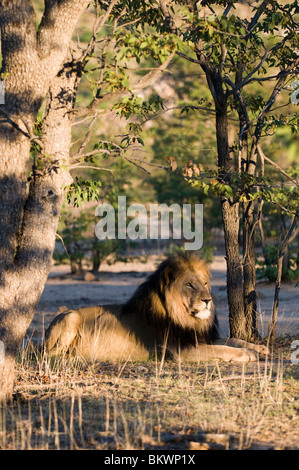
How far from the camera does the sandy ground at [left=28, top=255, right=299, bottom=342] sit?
10.6m

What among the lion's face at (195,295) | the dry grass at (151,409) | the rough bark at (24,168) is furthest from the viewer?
the lion's face at (195,295)

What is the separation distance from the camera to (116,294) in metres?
15.8

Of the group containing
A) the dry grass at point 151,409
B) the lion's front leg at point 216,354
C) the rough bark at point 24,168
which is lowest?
the dry grass at point 151,409

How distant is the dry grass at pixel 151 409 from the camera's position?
162 inches

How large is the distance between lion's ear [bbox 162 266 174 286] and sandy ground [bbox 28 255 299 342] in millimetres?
1848

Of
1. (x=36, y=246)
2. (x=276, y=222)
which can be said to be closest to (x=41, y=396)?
(x=36, y=246)

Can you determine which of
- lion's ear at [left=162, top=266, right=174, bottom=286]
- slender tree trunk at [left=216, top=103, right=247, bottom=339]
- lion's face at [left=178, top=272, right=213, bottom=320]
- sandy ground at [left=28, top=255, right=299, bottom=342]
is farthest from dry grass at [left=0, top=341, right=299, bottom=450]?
sandy ground at [left=28, top=255, right=299, bottom=342]

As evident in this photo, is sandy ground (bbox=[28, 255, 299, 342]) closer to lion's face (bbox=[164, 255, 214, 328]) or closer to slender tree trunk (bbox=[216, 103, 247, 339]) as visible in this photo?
slender tree trunk (bbox=[216, 103, 247, 339])

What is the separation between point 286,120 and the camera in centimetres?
763

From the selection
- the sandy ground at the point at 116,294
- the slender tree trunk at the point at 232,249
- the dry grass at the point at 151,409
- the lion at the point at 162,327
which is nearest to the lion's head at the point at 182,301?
the lion at the point at 162,327

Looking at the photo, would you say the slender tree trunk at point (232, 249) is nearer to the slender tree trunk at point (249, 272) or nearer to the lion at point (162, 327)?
the slender tree trunk at point (249, 272)

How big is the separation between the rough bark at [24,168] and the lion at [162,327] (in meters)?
1.98

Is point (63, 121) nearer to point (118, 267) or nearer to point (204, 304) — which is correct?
point (204, 304)
